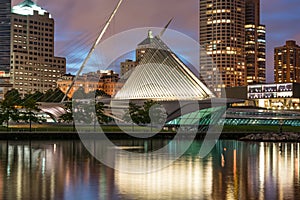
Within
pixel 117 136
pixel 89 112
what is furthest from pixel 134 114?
pixel 117 136

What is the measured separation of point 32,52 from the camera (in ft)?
568

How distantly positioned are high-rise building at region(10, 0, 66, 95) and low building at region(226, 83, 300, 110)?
6029 cm

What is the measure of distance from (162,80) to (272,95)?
59.3 m

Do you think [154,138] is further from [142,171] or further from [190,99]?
[142,171]

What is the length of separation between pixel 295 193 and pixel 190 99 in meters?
63.6

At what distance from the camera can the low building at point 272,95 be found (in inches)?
5202

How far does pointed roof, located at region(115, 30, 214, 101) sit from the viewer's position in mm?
82312

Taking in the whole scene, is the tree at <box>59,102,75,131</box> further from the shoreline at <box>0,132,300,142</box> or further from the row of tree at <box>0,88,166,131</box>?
the shoreline at <box>0,132,300,142</box>

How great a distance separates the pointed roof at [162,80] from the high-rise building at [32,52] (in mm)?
83214

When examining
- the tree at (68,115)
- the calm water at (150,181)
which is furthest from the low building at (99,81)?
the calm water at (150,181)

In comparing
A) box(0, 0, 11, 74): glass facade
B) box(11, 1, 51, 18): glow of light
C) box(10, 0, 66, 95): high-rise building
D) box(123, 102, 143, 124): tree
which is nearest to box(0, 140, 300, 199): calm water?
box(123, 102, 143, 124): tree

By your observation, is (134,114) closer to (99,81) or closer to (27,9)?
(99,81)

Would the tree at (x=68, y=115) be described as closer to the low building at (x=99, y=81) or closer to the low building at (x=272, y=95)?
the low building at (x=272, y=95)

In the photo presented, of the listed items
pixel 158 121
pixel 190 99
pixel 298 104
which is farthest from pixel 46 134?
pixel 298 104
